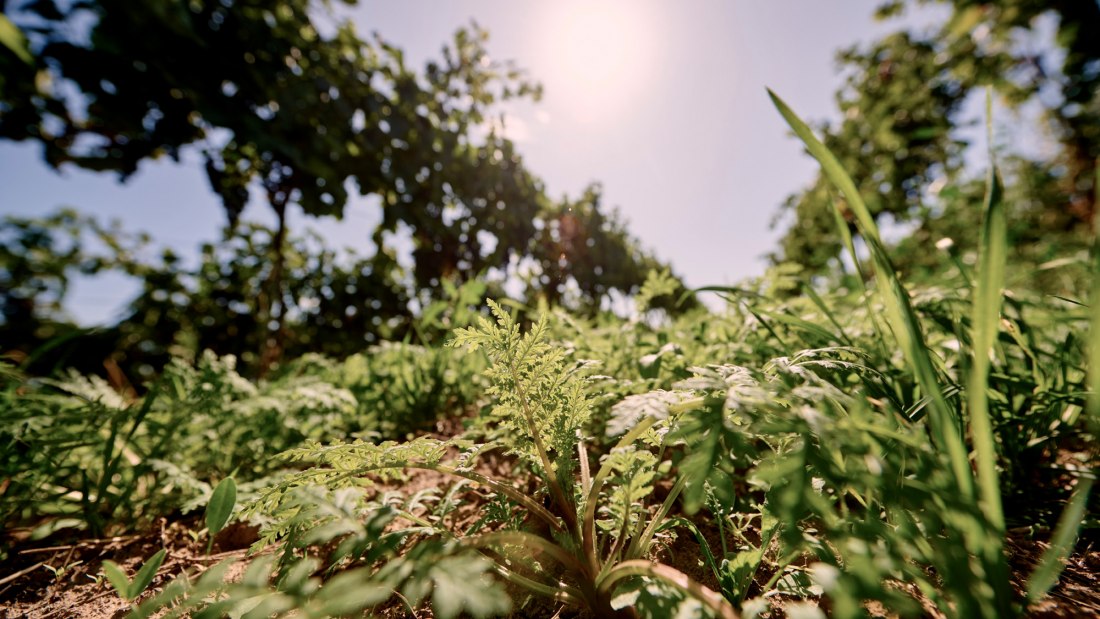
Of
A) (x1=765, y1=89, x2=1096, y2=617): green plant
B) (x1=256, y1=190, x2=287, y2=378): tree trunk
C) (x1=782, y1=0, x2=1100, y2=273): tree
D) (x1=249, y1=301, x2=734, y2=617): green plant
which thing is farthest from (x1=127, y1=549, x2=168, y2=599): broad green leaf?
(x1=782, y1=0, x2=1100, y2=273): tree

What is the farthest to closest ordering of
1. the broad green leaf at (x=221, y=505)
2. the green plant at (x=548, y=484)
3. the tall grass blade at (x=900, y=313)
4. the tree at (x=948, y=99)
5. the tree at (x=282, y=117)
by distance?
the tree at (x=948, y=99)
the tree at (x=282, y=117)
the broad green leaf at (x=221, y=505)
the green plant at (x=548, y=484)
the tall grass blade at (x=900, y=313)

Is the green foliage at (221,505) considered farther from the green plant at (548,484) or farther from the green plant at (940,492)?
the green plant at (940,492)

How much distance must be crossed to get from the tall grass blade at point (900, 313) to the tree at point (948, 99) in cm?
681

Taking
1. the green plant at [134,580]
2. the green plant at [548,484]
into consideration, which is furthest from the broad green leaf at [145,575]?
the green plant at [548,484]

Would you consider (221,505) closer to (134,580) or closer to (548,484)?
(134,580)

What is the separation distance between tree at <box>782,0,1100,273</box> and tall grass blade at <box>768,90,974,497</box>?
268 inches

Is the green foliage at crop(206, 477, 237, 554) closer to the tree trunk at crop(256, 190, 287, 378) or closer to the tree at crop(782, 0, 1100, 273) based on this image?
the tree trunk at crop(256, 190, 287, 378)

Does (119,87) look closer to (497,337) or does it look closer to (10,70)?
(10,70)

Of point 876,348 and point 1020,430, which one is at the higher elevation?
point 876,348

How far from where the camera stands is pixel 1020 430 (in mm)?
1134

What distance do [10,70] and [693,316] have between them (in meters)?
4.40

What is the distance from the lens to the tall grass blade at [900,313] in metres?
0.56

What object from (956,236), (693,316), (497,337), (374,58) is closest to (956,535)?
(497,337)

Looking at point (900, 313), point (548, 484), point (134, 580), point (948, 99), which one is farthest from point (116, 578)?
point (948, 99)
